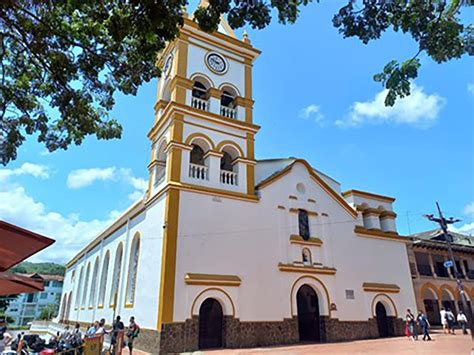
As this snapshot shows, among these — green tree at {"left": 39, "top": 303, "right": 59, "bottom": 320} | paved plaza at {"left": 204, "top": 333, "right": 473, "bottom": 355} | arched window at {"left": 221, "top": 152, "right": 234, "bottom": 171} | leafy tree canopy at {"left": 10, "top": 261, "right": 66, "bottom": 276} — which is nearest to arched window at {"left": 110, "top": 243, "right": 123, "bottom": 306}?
arched window at {"left": 221, "top": 152, "right": 234, "bottom": 171}

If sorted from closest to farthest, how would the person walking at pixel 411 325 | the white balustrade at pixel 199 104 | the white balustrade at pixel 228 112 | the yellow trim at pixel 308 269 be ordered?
the yellow trim at pixel 308 269
the white balustrade at pixel 199 104
the person walking at pixel 411 325
the white balustrade at pixel 228 112

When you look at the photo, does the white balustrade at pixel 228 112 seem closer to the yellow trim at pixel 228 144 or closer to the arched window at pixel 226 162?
the yellow trim at pixel 228 144

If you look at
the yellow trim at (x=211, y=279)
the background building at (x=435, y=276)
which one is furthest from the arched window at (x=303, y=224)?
the background building at (x=435, y=276)

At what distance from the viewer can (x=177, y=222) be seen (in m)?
12.5

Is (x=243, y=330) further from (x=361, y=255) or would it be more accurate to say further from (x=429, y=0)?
(x=429, y=0)

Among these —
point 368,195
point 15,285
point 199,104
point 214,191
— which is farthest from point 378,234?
point 15,285

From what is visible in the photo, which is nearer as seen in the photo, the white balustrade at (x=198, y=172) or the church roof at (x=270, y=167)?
the white balustrade at (x=198, y=172)

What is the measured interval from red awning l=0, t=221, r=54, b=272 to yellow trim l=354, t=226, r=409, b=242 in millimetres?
15048

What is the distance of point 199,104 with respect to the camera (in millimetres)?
15461

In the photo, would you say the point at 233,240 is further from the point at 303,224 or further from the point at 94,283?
the point at 94,283

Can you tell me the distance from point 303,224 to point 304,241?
37.5 inches

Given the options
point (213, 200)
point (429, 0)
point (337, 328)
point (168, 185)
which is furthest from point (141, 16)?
point (337, 328)

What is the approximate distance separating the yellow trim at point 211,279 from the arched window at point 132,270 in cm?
327

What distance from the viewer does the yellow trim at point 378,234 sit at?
17188 millimetres
